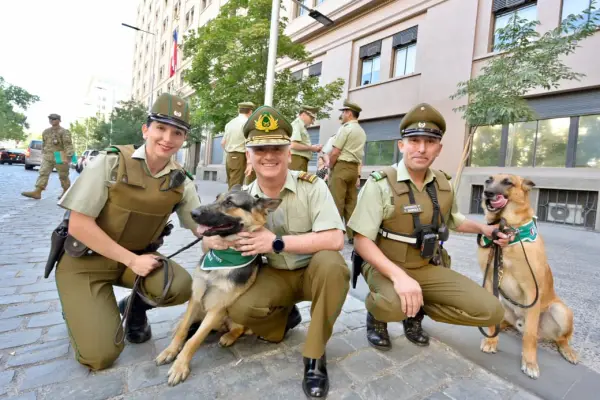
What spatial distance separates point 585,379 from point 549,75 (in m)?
7.19

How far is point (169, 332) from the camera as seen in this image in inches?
100

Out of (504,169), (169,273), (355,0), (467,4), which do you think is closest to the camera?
(169,273)

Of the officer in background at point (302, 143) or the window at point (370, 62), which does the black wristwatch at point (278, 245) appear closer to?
the officer in background at point (302, 143)

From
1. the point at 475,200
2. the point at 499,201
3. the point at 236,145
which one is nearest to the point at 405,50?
the point at 475,200

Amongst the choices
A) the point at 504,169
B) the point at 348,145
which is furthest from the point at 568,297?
the point at 504,169

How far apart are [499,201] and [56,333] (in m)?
3.64

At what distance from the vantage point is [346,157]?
572 cm

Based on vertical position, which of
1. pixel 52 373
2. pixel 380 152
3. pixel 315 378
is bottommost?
pixel 52 373

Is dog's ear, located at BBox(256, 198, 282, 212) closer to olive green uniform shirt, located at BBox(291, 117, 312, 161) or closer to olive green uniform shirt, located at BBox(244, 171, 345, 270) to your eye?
olive green uniform shirt, located at BBox(244, 171, 345, 270)

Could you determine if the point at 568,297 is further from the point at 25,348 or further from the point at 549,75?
the point at 549,75

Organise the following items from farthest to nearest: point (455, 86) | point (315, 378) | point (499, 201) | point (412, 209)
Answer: point (455, 86), point (499, 201), point (412, 209), point (315, 378)

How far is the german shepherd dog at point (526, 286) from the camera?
7.63ft

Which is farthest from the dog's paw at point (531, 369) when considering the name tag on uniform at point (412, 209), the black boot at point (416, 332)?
the name tag on uniform at point (412, 209)

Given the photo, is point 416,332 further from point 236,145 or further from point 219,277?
point 236,145
